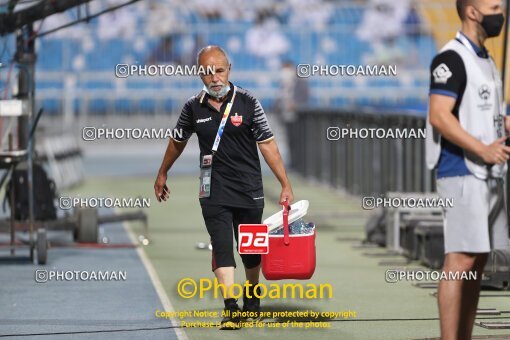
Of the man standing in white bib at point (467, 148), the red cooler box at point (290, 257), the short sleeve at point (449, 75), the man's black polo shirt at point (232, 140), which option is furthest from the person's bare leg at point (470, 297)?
the man's black polo shirt at point (232, 140)

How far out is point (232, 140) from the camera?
9.69m

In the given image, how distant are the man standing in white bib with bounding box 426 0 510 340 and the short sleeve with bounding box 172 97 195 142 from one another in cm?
242

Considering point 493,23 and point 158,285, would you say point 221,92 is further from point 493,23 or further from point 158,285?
point 158,285

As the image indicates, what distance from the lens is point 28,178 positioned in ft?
45.4

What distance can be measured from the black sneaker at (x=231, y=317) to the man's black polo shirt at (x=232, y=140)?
626mm

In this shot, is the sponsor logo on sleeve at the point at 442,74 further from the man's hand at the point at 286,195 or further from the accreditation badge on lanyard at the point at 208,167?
the accreditation badge on lanyard at the point at 208,167

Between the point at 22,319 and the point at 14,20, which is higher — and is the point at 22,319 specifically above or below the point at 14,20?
below

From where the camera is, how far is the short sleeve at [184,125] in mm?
9781

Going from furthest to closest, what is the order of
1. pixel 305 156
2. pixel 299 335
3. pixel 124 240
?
1. pixel 305 156
2. pixel 124 240
3. pixel 299 335

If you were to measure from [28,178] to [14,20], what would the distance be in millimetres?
1457

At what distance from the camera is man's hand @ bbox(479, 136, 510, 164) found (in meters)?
7.46

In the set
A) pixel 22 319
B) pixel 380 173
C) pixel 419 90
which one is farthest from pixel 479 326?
pixel 419 90

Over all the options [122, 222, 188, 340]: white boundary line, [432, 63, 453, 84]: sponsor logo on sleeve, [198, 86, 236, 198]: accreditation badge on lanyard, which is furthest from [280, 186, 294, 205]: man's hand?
[432, 63, 453, 84]: sponsor logo on sleeve

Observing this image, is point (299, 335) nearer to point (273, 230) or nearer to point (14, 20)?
point (273, 230)
